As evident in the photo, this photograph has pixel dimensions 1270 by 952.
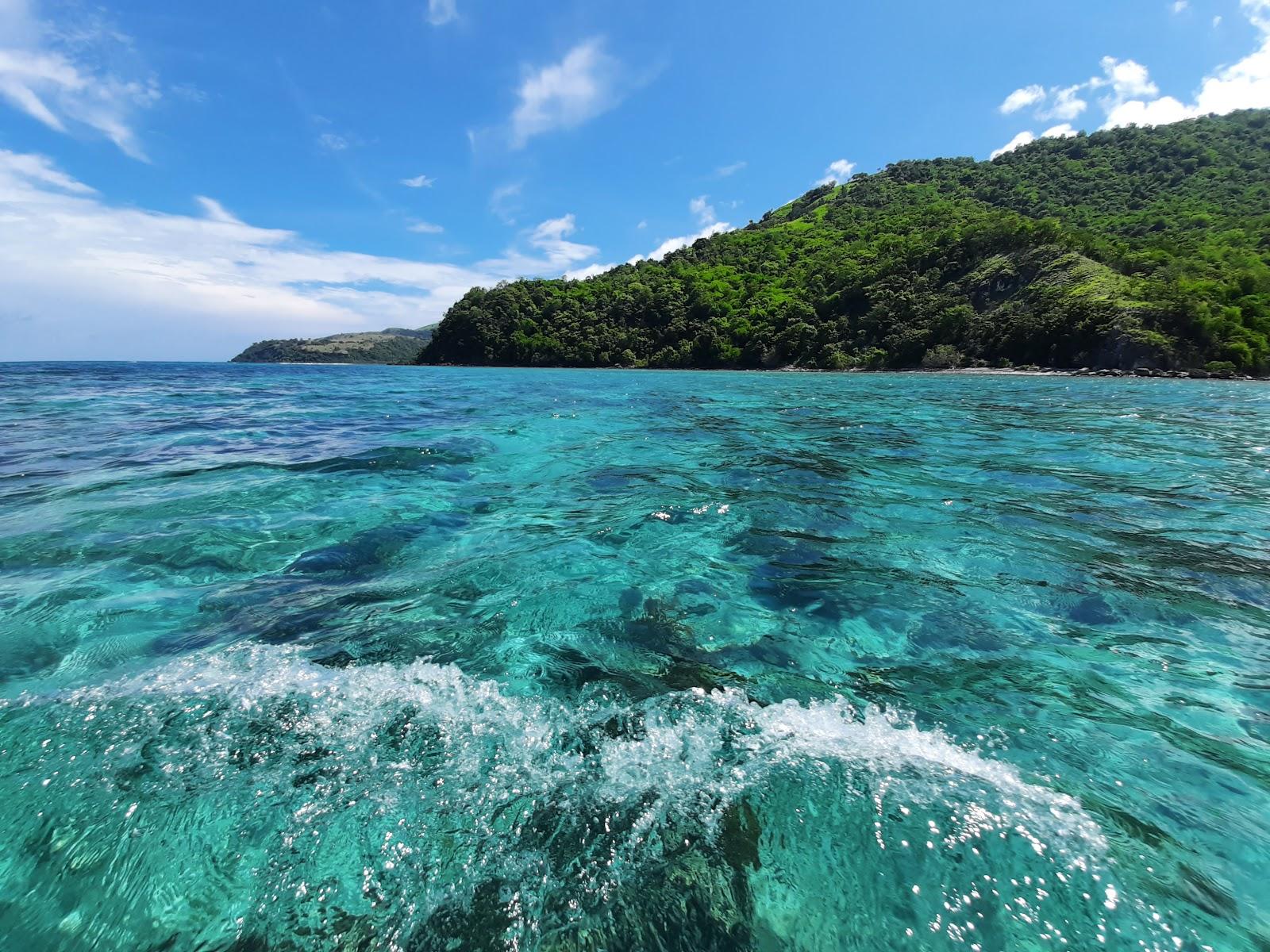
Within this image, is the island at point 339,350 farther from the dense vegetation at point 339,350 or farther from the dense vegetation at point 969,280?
the dense vegetation at point 969,280

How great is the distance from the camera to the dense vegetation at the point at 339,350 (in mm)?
142500

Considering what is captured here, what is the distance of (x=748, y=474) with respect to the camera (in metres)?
10.2

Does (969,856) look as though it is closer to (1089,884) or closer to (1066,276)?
(1089,884)

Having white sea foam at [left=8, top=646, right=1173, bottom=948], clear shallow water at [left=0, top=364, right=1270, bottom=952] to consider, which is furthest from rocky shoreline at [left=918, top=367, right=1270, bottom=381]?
white sea foam at [left=8, top=646, right=1173, bottom=948]

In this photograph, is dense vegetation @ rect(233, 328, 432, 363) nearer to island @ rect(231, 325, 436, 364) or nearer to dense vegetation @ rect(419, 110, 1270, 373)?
island @ rect(231, 325, 436, 364)

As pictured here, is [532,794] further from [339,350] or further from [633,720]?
[339,350]

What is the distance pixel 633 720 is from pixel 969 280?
84.2m

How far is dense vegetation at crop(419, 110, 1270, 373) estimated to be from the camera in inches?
2024

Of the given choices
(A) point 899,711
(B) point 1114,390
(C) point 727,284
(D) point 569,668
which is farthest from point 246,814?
(C) point 727,284

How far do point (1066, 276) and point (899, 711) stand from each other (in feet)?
248

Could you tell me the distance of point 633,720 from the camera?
338 cm

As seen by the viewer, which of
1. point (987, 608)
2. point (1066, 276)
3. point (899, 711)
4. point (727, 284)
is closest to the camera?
point (899, 711)

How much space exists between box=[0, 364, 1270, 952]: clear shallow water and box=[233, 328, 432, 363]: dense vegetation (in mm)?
143018

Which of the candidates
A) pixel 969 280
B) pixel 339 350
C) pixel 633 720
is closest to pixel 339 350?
pixel 339 350
